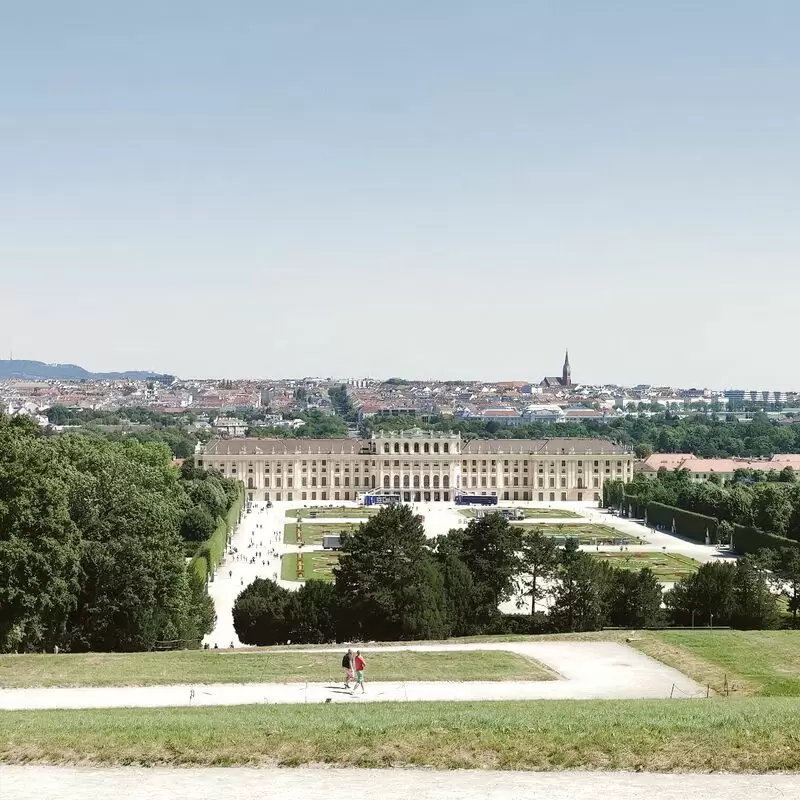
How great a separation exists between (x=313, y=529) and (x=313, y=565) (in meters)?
23.7

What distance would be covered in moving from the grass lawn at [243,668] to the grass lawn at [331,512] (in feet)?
245

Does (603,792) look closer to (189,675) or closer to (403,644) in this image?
(189,675)

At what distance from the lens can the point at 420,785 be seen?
13.2 metres

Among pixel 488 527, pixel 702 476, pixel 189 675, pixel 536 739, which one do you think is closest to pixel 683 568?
pixel 488 527

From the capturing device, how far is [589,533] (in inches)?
3371

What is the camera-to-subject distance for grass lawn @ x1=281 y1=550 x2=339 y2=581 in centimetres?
6124

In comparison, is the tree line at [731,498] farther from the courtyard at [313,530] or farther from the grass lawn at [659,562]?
the courtyard at [313,530]

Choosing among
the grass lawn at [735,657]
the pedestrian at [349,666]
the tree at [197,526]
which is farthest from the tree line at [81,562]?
the tree at [197,526]

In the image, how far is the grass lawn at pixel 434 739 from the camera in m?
14.1

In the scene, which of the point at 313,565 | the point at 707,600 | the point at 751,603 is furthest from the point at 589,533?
the point at 707,600

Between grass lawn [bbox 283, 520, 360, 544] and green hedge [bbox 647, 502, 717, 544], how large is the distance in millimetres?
24802

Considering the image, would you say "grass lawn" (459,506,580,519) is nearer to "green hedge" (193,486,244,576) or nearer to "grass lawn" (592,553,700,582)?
"green hedge" (193,486,244,576)

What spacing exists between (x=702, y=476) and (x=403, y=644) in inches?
4122

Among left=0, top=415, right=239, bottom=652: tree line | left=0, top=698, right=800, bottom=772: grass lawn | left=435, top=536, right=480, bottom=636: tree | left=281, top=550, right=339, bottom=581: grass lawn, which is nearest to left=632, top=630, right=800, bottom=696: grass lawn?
left=0, top=698, right=800, bottom=772: grass lawn
